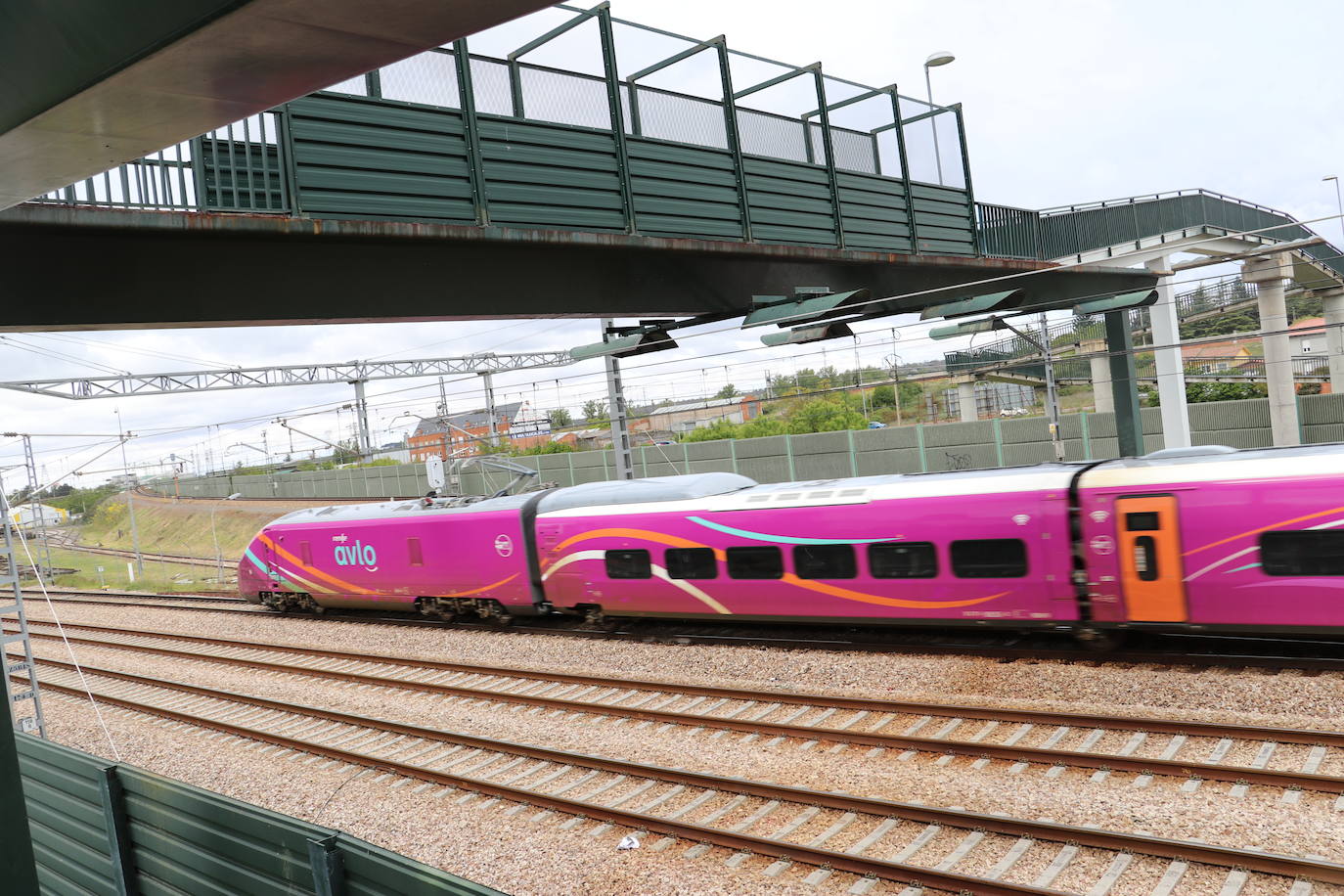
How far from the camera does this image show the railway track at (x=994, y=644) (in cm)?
1152

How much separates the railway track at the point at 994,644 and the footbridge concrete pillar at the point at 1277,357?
1386 centimetres

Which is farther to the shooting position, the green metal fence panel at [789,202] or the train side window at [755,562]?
the train side window at [755,562]

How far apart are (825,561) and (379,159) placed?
339 inches

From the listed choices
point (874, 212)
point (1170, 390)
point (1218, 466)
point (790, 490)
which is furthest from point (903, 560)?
point (1170, 390)

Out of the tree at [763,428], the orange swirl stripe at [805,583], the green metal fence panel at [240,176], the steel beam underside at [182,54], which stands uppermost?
the green metal fence panel at [240,176]

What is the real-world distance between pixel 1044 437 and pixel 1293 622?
18081mm

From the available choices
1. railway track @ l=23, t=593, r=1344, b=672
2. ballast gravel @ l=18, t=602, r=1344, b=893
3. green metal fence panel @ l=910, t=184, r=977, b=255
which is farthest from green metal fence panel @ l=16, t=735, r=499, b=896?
green metal fence panel @ l=910, t=184, r=977, b=255

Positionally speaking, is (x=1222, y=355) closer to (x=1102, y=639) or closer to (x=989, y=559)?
(x=1102, y=639)

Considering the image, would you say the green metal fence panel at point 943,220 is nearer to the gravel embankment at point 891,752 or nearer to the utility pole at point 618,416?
the utility pole at point 618,416

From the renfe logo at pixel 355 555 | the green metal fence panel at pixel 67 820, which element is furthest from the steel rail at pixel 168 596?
the green metal fence panel at pixel 67 820

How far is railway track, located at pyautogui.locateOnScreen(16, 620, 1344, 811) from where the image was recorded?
8.51m

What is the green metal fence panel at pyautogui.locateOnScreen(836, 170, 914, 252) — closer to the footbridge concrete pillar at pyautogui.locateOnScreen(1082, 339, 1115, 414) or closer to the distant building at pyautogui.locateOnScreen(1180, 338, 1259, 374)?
the footbridge concrete pillar at pyautogui.locateOnScreen(1082, 339, 1115, 414)

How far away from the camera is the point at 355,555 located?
21.6 meters

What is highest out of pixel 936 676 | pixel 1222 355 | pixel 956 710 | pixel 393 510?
pixel 1222 355
